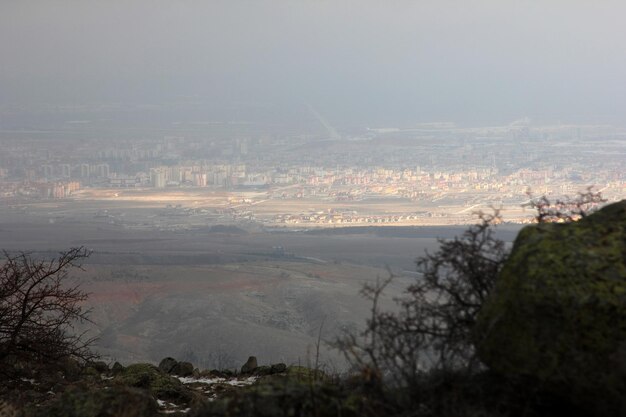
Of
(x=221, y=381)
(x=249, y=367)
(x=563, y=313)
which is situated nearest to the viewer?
(x=563, y=313)

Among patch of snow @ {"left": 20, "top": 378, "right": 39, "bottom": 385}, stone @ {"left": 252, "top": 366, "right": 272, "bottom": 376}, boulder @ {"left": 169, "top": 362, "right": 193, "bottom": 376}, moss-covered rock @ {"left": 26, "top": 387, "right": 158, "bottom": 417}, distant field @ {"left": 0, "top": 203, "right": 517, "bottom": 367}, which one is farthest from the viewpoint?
distant field @ {"left": 0, "top": 203, "right": 517, "bottom": 367}

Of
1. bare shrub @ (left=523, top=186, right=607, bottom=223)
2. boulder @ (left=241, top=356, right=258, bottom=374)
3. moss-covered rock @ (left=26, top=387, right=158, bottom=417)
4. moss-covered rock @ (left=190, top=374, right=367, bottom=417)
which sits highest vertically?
bare shrub @ (left=523, top=186, right=607, bottom=223)

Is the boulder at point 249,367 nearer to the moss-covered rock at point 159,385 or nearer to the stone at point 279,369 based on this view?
the stone at point 279,369

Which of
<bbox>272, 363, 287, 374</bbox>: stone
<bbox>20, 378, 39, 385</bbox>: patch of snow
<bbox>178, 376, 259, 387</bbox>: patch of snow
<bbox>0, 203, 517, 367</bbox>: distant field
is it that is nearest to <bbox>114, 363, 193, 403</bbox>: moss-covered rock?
<bbox>178, 376, 259, 387</bbox>: patch of snow

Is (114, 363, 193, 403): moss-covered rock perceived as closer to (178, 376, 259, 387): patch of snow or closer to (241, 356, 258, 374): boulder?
(178, 376, 259, 387): patch of snow

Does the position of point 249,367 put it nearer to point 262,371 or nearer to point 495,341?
point 262,371

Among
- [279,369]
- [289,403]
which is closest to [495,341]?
[289,403]

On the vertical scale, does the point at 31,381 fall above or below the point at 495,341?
below

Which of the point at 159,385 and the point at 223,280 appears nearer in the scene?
the point at 159,385

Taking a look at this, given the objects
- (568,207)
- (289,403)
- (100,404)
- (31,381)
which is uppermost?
(568,207)
